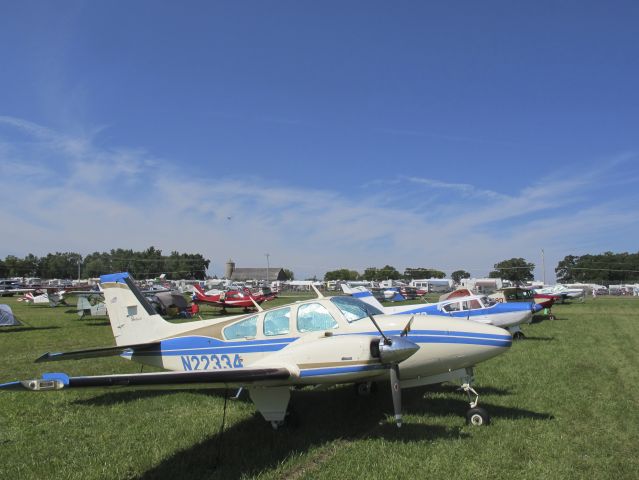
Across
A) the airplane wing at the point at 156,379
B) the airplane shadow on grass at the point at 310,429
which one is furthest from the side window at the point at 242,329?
the airplane wing at the point at 156,379

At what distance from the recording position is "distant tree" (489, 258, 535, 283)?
411 ft

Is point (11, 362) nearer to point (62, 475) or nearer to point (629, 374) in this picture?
point (62, 475)

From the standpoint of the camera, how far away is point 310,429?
23.1 ft

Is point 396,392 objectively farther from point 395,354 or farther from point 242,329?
point 242,329

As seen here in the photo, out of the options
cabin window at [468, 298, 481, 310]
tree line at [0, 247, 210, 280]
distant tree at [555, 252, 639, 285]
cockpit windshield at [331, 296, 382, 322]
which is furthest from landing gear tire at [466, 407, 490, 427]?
tree line at [0, 247, 210, 280]

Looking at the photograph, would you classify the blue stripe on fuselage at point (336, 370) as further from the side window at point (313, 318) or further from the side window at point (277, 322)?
the side window at point (277, 322)

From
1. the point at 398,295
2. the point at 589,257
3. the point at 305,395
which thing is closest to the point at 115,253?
the point at 398,295

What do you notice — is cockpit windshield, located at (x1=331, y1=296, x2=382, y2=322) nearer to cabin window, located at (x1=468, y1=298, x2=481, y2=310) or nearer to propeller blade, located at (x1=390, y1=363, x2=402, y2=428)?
propeller blade, located at (x1=390, y1=363, x2=402, y2=428)

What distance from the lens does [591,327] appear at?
22875 mm

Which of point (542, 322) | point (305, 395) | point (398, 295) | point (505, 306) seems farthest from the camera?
point (398, 295)

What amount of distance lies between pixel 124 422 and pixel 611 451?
7.46 m

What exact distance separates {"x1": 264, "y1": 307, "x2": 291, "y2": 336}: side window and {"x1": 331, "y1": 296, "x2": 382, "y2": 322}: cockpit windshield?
2.82ft

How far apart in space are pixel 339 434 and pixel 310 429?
51 centimetres

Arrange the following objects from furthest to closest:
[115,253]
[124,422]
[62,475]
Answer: [115,253]
[124,422]
[62,475]
